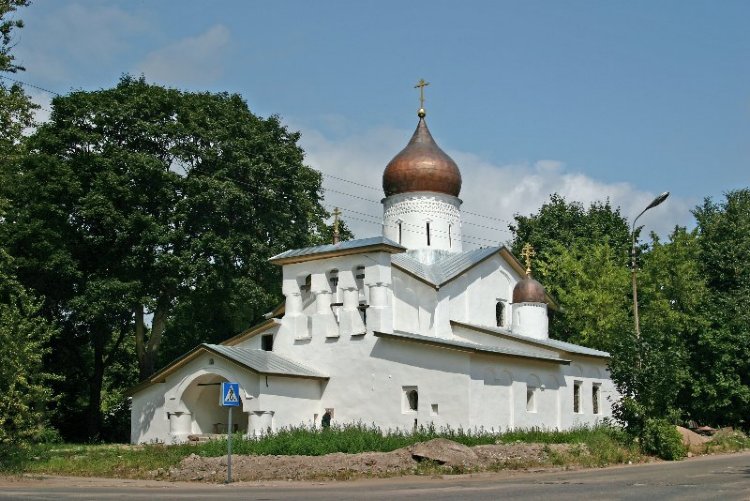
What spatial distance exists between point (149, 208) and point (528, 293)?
15395mm

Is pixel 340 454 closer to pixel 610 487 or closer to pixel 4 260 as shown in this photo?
pixel 610 487

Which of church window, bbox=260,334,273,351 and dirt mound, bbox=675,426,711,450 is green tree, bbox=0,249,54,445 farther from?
dirt mound, bbox=675,426,711,450

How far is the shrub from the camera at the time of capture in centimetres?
2286

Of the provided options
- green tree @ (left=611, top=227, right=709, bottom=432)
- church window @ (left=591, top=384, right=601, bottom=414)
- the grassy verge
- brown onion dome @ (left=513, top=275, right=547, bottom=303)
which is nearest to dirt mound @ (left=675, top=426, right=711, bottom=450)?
green tree @ (left=611, top=227, right=709, bottom=432)

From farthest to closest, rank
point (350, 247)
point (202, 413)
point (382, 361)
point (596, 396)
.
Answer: point (596, 396), point (202, 413), point (350, 247), point (382, 361)

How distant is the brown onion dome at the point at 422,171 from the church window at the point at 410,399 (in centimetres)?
1075

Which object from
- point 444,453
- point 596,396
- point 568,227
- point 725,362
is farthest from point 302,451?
point 568,227

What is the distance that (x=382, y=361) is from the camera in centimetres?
2825

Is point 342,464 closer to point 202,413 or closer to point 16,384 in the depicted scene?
point 16,384

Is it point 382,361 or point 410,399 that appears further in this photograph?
point 382,361

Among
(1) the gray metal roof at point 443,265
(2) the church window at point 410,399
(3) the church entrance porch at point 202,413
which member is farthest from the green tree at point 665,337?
(3) the church entrance porch at point 202,413

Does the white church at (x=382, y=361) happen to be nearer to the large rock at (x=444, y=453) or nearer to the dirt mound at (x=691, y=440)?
the dirt mound at (x=691, y=440)

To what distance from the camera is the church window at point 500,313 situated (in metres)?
35.7

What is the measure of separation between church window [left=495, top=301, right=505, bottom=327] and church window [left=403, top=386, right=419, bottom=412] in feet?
28.6
